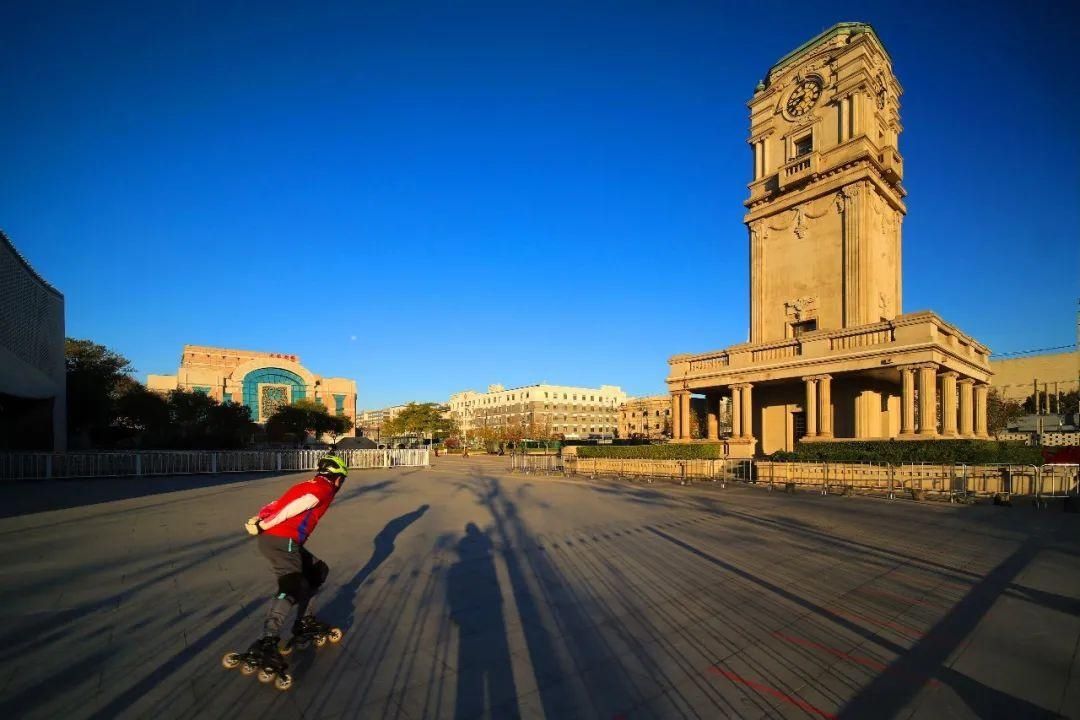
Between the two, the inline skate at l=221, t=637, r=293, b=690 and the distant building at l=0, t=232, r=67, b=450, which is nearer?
the inline skate at l=221, t=637, r=293, b=690

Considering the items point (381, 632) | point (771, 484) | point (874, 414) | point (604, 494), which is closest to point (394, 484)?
point (604, 494)

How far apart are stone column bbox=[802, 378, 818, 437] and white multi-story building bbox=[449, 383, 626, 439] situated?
8917cm

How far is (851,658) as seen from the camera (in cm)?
458

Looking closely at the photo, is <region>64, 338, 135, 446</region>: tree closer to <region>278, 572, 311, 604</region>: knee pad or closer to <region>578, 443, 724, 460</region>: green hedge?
<region>578, 443, 724, 460</region>: green hedge

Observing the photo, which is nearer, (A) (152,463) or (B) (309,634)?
(B) (309,634)

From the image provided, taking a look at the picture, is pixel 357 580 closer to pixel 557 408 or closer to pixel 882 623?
pixel 882 623

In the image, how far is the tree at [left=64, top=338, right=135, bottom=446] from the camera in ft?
116

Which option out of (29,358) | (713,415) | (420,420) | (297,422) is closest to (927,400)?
(713,415)

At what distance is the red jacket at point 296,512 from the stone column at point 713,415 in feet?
97.2

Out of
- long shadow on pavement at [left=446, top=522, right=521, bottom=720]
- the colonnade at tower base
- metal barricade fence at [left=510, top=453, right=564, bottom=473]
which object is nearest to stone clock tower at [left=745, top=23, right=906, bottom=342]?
the colonnade at tower base

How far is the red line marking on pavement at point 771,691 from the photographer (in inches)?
146

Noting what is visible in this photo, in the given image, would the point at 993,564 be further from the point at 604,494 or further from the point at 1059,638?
the point at 604,494

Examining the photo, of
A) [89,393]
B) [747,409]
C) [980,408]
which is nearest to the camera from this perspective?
[980,408]

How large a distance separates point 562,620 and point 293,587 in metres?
2.60
